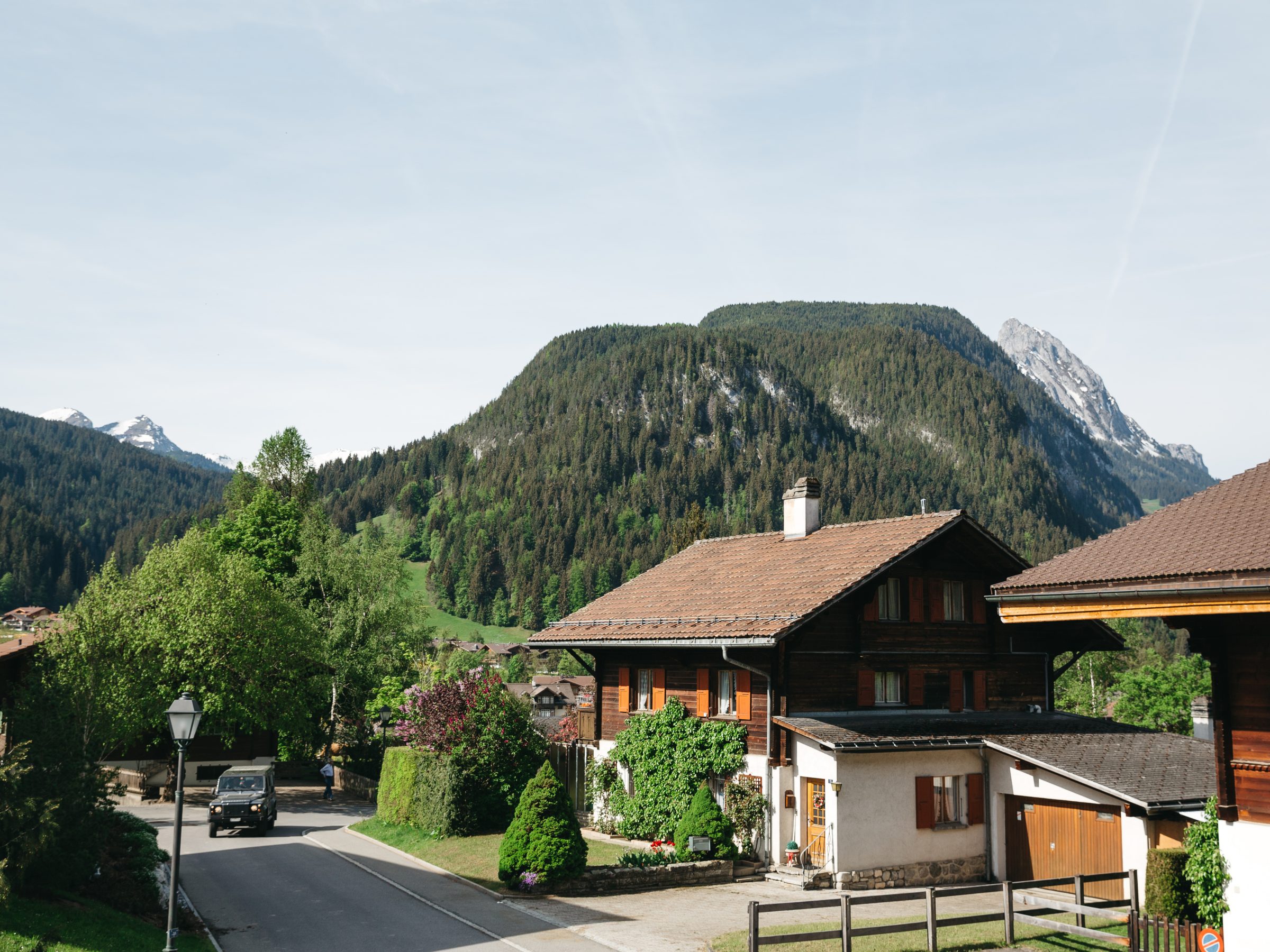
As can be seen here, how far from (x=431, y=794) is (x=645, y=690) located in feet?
23.2

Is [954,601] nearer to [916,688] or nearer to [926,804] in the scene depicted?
[916,688]

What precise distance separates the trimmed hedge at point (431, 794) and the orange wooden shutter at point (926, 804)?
41.6 feet

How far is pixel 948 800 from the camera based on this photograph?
27844 millimetres

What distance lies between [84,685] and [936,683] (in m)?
22.1

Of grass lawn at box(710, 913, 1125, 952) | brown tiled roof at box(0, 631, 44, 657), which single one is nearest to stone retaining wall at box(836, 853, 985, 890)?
grass lawn at box(710, 913, 1125, 952)

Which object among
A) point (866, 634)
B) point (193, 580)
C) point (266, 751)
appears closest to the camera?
point (866, 634)

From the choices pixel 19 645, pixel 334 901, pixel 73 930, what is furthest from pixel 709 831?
pixel 19 645

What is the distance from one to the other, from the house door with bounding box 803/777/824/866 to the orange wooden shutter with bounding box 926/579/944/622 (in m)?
6.74

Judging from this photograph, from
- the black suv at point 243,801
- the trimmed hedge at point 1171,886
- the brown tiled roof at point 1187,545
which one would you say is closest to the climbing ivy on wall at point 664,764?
the black suv at point 243,801

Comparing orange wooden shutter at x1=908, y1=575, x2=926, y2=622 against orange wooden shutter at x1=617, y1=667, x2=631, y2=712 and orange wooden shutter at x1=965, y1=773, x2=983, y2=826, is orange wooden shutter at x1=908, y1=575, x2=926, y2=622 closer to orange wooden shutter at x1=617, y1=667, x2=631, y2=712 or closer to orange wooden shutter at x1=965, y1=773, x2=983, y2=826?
orange wooden shutter at x1=965, y1=773, x2=983, y2=826

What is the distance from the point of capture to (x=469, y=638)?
571 ft

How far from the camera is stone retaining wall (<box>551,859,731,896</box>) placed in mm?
24641

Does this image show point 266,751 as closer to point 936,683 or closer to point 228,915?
point 228,915

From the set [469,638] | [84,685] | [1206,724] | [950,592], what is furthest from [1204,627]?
[469,638]
